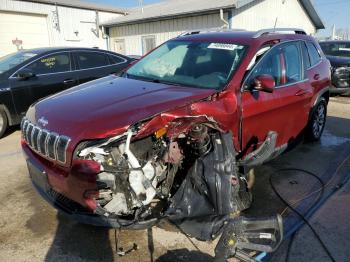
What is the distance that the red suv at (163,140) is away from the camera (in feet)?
9.04

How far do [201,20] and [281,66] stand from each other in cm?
1181

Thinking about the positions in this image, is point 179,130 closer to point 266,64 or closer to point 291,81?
point 266,64

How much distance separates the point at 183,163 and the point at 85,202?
92 centimetres

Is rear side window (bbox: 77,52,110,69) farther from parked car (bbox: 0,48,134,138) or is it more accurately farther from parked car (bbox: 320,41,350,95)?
parked car (bbox: 320,41,350,95)

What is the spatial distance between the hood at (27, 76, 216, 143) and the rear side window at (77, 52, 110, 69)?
11.9 ft

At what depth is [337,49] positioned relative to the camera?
479 inches

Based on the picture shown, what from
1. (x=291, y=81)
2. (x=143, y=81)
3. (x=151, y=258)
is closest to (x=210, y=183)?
(x=151, y=258)

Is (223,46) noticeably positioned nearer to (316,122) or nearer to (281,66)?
(281,66)

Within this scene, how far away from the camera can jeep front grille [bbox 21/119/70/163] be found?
282 cm

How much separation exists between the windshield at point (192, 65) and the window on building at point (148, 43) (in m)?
13.7

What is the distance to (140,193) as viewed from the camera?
2760mm

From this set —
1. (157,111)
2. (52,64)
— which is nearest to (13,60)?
(52,64)

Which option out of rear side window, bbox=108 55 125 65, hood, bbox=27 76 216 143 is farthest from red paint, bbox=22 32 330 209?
rear side window, bbox=108 55 125 65

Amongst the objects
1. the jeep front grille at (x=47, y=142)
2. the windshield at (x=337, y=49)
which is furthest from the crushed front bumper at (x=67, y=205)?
the windshield at (x=337, y=49)
